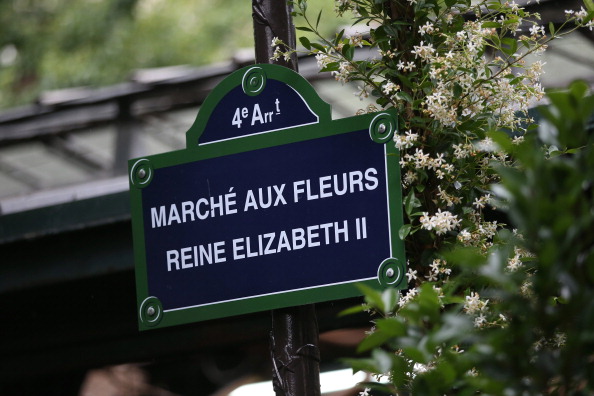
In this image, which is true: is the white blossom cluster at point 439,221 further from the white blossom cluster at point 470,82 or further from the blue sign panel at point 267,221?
the white blossom cluster at point 470,82

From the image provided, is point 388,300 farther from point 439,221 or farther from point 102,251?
point 102,251

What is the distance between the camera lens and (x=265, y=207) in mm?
2719

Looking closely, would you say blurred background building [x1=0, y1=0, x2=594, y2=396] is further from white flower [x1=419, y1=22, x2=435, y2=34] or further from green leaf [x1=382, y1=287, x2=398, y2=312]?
green leaf [x1=382, y1=287, x2=398, y2=312]

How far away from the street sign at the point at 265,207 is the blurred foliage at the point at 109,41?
12.0 metres

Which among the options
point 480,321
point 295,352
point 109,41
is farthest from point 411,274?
point 109,41

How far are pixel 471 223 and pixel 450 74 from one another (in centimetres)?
45

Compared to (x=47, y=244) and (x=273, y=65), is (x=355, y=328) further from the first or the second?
(x=273, y=65)

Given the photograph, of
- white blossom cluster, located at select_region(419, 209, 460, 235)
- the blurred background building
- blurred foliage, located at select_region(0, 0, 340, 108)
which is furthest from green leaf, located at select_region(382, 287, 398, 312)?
blurred foliage, located at select_region(0, 0, 340, 108)

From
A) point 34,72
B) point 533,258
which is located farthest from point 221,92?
point 34,72

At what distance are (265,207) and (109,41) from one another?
1324 cm

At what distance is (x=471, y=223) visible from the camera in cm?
265

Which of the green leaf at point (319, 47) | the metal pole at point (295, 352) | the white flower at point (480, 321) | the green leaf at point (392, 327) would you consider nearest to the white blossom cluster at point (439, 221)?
the white flower at point (480, 321)

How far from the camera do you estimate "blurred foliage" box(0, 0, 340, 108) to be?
1501 cm

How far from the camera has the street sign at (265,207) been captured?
A: 2.56 metres
